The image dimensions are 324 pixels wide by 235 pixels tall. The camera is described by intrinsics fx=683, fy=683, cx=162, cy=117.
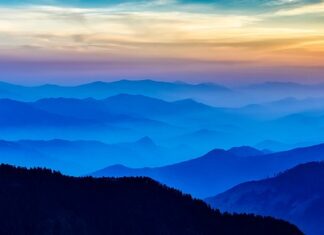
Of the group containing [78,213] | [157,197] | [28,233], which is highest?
[157,197]

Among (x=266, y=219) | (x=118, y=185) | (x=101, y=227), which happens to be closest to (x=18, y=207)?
(x=101, y=227)

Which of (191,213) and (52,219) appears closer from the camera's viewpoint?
(52,219)

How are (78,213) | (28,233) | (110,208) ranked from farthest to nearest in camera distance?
(110,208), (78,213), (28,233)

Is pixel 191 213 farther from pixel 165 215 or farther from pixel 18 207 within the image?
pixel 18 207

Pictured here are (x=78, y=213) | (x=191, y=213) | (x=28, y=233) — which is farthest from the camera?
(x=191, y=213)

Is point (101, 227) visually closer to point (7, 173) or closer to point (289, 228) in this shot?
point (7, 173)

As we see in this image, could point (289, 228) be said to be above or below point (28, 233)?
above
